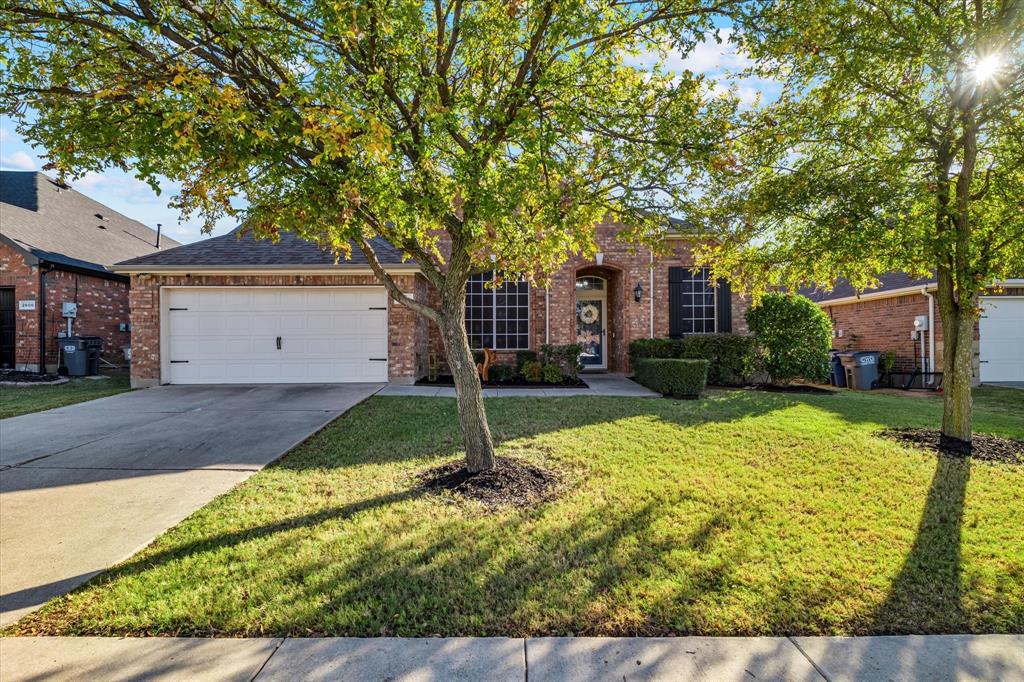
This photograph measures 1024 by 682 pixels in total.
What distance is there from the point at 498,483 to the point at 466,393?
37.1 inches

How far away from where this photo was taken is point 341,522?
12.5 ft

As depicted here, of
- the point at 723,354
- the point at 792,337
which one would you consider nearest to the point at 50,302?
the point at 723,354

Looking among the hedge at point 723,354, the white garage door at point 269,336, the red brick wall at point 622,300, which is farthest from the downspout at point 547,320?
the white garage door at point 269,336

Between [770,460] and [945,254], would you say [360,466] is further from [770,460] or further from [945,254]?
[945,254]

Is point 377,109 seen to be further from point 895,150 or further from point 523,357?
point 523,357

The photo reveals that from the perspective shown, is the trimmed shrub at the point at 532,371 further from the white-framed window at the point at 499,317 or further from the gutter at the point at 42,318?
the gutter at the point at 42,318

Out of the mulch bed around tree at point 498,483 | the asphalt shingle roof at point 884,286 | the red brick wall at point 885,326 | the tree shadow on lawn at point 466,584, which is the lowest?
the tree shadow on lawn at point 466,584

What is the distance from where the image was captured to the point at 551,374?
1173cm

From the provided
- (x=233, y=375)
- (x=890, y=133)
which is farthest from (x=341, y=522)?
(x=233, y=375)

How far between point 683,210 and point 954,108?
3.53m

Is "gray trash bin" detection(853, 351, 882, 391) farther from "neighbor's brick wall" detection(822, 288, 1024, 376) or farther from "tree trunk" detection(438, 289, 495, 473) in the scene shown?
"tree trunk" detection(438, 289, 495, 473)

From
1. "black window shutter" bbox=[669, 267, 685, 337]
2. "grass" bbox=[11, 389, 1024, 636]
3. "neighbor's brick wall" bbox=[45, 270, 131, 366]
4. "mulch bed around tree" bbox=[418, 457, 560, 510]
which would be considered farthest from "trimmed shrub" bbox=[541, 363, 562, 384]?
"neighbor's brick wall" bbox=[45, 270, 131, 366]

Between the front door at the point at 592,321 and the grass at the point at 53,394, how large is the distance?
1147 cm

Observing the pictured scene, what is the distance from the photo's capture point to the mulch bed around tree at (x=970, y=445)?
18.6 ft
